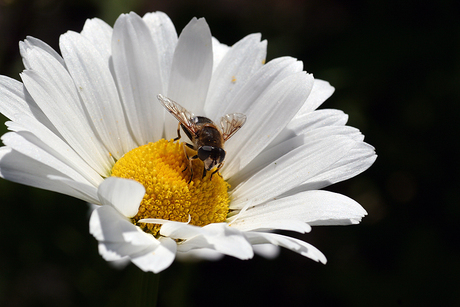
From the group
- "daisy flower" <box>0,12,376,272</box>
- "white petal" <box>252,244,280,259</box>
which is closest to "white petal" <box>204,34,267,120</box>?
"daisy flower" <box>0,12,376,272</box>

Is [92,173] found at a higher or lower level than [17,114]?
lower

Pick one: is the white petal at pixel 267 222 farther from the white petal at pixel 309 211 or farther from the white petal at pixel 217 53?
the white petal at pixel 217 53

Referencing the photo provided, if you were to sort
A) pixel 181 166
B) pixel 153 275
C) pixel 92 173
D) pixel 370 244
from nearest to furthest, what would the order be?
pixel 153 275 < pixel 92 173 < pixel 181 166 < pixel 370 244

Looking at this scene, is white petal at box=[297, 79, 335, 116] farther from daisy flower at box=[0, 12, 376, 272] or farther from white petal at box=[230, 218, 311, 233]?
white petal at box=[230, 218, 311, 233]

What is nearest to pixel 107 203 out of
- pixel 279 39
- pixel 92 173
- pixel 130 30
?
pixel 92 173

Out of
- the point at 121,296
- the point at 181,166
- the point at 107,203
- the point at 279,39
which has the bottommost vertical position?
the point at 121,296

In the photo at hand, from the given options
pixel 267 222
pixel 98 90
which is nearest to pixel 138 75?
pixel 98 90

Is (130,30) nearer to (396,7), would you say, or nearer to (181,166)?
(181,166)
